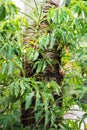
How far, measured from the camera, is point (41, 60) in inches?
42.0

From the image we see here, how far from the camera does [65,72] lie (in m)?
1.20

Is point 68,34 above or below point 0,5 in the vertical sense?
below

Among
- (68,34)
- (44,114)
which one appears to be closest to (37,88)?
(44,114)

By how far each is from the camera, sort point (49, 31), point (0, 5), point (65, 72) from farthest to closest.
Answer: point (65, 72) < point (49, 31) < point (0, 5)

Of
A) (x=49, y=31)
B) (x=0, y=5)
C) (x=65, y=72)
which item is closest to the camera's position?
(x=0, y=5)

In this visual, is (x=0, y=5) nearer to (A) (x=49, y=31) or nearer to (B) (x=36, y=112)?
(A) (x=49, y=31)

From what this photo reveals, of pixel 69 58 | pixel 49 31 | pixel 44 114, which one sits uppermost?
pixel 49 31

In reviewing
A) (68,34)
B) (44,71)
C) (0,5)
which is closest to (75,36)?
(68,34)

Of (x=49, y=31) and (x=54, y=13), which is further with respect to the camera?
(x=49, y=31)

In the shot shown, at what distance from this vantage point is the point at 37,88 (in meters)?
0.98

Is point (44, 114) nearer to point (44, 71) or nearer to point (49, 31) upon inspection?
point (44, 71)

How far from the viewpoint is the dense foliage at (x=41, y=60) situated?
96cm

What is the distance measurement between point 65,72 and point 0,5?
1.44 ft

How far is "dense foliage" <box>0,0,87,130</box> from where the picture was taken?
0.96 metres
